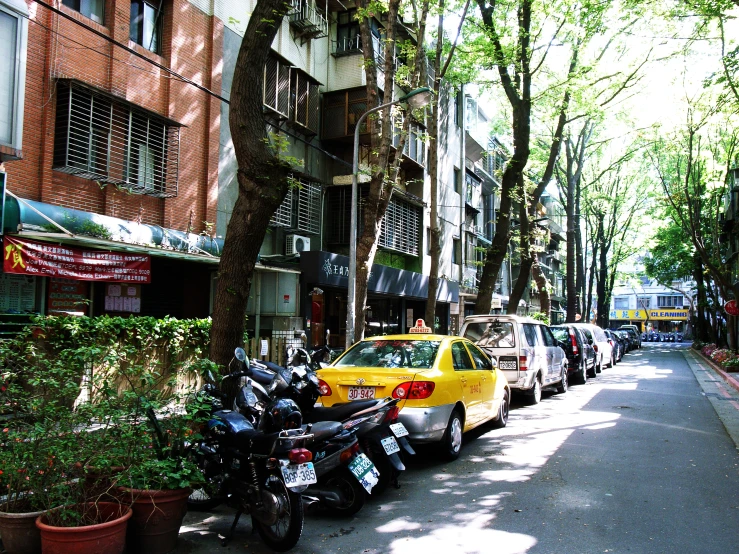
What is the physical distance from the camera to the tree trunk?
7.10m

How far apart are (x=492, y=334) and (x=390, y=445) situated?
6.91 metres

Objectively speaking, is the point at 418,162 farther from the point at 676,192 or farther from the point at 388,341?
the point at 388,341

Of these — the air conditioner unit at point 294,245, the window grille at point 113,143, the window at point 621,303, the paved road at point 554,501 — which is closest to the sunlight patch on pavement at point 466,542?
the paved road at point 554,501

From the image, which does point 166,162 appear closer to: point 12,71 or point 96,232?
point 96,232

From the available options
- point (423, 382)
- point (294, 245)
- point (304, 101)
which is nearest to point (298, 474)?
point (423, 382)

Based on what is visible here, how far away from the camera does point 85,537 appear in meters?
4.01

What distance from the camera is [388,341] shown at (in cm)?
830

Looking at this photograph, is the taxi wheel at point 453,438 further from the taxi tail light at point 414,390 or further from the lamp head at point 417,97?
the lamp head at point 417,97

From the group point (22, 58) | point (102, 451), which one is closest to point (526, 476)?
point (102, 451)

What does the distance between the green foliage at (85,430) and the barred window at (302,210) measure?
35.7 feet

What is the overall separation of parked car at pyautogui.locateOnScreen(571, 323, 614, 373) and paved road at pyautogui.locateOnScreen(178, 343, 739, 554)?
34.6ft

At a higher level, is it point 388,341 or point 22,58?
point 22,58

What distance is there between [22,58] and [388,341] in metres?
6.67

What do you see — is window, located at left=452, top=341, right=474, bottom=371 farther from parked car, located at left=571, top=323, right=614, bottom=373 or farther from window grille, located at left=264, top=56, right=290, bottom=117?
parked car, located at left=571, top=323, right=614, bottom=373
